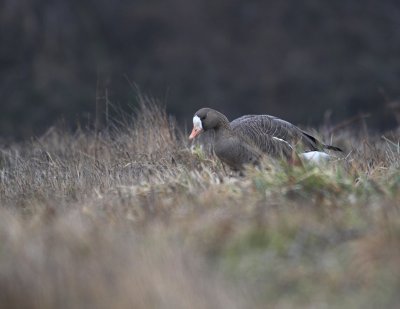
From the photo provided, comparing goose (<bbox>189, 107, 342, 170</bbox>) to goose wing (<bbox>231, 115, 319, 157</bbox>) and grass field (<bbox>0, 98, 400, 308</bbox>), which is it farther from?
grass field (<bbox>0, 98, 400, 308</bbox>)

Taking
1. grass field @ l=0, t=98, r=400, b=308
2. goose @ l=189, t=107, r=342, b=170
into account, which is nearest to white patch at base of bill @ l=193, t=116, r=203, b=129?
goose @ l=189, t=107, r=342, b=170

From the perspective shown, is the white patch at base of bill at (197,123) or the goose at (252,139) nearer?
the goose at (252,139)

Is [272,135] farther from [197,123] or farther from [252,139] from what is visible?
[197,123]

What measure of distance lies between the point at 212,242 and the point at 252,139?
13.1 ft

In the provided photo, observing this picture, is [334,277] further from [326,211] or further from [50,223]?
[50,223]

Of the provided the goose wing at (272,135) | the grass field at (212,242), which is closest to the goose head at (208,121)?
the goose wing at (272,135)

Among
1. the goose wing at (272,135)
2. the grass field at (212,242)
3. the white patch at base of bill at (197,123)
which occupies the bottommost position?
the goose wing at (272,135)

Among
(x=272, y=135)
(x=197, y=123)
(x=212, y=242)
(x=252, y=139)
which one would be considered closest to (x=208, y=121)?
(x=197, y=123)

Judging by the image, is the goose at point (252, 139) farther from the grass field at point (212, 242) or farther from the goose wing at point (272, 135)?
the grass field at point (212, 242)

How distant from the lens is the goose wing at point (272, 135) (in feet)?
38.1

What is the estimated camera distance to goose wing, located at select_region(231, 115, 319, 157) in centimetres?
1162

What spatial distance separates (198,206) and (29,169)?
3483 mm

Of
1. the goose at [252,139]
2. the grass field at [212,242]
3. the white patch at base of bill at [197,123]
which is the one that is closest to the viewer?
the grass field at [212,242]

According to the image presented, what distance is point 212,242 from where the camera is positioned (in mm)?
7664
